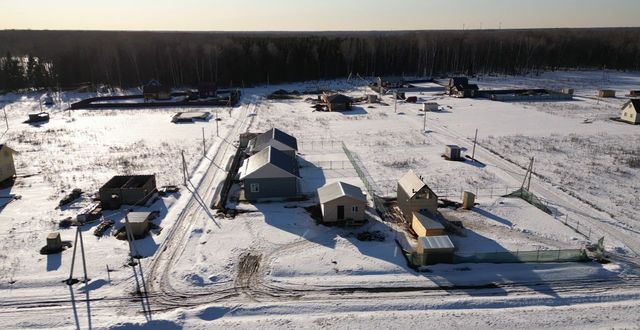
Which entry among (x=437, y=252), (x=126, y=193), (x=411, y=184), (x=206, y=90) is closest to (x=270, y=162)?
(x=411, y=184)

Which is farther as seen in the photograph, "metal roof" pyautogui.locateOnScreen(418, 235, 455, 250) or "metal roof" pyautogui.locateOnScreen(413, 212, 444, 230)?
"metal roof" pyautogui.locateOnScreen(413, 212, 444, 230)

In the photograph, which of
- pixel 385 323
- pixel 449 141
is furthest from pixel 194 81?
pixel 385 323

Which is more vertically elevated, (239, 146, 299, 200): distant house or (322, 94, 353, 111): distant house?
(322, 94, 353, 111): distant house

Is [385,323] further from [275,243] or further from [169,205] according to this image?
[169,205]

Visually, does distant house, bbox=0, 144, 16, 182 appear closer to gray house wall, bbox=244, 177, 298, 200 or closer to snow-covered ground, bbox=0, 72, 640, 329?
snow-covered ground, bbox=0, 72, 640, 329

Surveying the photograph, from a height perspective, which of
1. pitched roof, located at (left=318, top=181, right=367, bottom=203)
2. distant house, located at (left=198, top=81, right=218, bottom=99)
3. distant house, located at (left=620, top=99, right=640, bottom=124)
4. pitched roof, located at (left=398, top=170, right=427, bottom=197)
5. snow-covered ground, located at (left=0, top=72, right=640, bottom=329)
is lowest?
snow-covered ground, located at (left=0, top=72, right=640, bottom=329)

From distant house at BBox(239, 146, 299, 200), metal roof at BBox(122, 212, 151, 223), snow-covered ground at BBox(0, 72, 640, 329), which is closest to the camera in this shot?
snow-covered ground at BBox(0, 72, 640, 329)

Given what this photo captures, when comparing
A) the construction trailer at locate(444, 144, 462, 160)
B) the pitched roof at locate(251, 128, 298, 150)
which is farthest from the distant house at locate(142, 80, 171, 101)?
the construction trailer at locate(444, 144, 462, 160)
